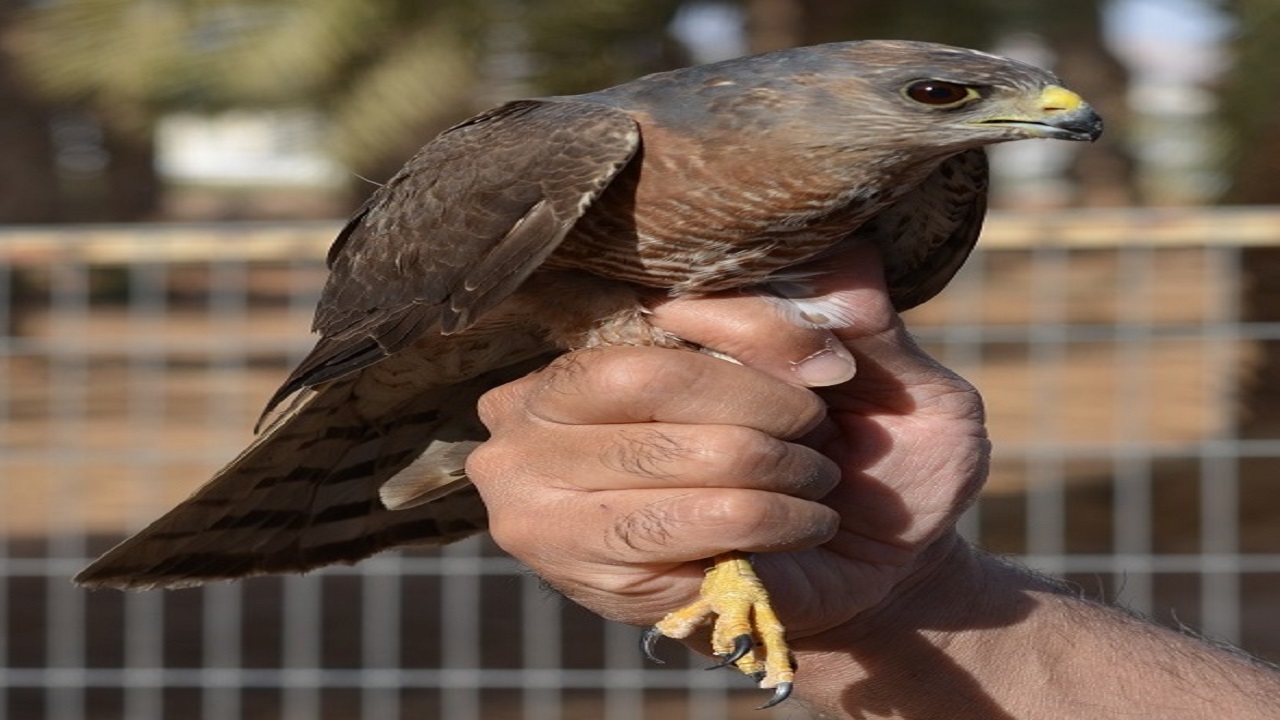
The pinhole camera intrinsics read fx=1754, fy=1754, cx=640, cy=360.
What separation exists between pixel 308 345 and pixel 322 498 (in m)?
3.20

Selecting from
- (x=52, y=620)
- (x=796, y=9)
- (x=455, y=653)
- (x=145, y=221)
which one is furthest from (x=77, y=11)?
(x=145, y=221)

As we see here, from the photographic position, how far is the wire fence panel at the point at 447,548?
6.73 metres

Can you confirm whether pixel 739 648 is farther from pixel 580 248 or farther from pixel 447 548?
pixel 447 548

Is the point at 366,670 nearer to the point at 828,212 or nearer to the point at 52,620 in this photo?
the point at 52,620

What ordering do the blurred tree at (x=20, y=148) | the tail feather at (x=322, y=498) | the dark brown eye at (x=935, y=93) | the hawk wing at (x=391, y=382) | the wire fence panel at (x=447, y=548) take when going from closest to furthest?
the dark brown eye at (x=935, y=93) → the hawk wing at (x=391, y=382) → the tail feather at (x=322, y=498) → the wire fence panel at (x=447, y=548) → the blurred tree at (x=20, y=148)

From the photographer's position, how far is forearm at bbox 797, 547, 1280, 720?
10.6ft

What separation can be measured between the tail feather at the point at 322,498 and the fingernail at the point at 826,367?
0.82 m

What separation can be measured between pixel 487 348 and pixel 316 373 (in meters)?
0.35

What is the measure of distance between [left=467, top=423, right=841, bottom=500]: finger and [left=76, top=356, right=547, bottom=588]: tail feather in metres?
0.73

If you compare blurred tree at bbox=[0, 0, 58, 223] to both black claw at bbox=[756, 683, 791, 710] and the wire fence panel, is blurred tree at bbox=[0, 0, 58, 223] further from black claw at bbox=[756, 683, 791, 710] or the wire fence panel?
black claw at bbox=[756, 683, 791, 710]

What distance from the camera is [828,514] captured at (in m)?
2.80

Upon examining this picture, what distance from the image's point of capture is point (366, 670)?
23.6 feet

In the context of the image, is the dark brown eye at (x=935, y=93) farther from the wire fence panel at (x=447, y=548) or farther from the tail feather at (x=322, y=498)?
the wire fence panel at (x=447, y=548)

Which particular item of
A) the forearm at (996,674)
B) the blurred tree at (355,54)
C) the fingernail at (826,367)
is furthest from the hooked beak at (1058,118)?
the blurred tree at (355,54)
